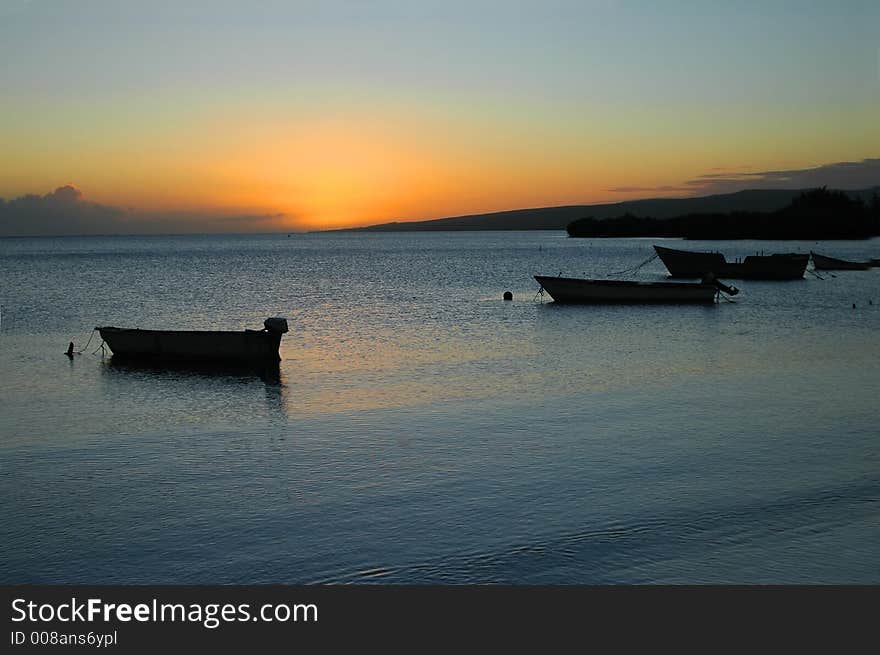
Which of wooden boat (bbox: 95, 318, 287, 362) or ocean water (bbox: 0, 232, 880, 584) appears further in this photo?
wooden boat (bbox: 95, 318, 287, 362)

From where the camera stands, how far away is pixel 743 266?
6069cm

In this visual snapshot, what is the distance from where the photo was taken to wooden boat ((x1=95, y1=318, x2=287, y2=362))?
74.0 feet

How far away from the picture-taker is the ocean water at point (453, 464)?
8562 millimetres

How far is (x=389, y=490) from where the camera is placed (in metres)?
10.9

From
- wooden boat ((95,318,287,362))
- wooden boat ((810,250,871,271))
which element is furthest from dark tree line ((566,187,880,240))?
Result: wooden boat ((95,318,287,362))

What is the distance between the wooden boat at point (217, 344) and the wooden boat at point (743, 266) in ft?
139

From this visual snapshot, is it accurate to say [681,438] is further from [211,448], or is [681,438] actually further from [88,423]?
[88,423]

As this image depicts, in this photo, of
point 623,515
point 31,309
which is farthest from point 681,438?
point 31,309

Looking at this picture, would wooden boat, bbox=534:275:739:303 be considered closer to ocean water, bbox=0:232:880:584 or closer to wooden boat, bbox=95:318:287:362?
ocean water, bbox=0:232:880:584

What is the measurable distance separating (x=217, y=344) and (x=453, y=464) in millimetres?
12299

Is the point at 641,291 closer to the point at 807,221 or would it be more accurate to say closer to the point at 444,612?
the point at 444,612

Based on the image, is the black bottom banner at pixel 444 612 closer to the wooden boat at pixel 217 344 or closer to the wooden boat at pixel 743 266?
the wooden boat at pixel 217 344

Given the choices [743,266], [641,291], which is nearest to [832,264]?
[743,266]

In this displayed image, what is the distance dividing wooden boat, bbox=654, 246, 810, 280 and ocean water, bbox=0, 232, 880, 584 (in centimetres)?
3354
